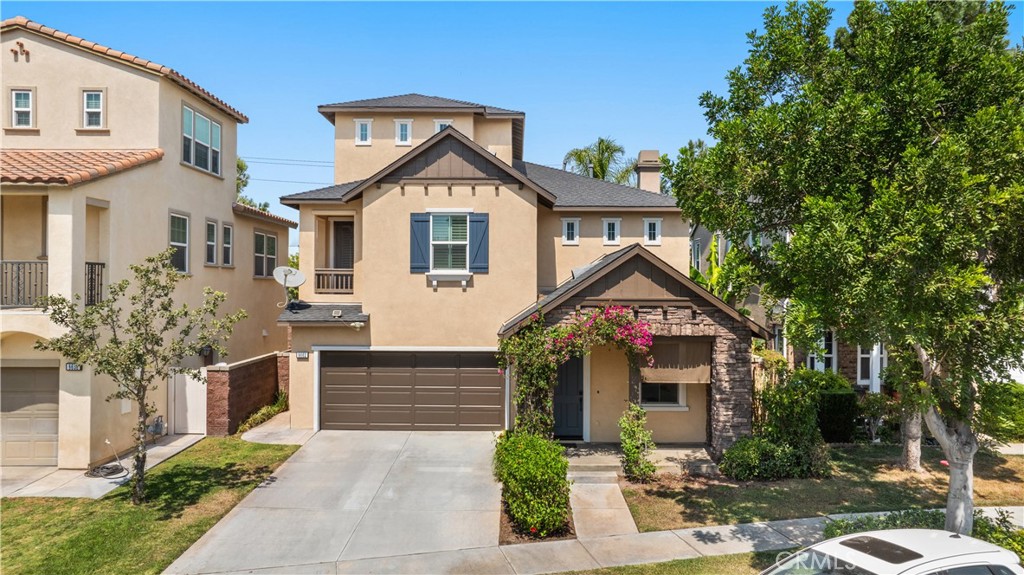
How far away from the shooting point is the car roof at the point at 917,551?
5883mm

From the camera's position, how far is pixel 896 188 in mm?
7281

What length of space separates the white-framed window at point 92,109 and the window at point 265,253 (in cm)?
706

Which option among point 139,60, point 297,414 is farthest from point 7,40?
point 297,414

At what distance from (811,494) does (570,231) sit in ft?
35.3

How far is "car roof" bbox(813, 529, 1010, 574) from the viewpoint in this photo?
5883 mm

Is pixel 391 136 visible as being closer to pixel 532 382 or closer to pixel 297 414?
pixel 297 414

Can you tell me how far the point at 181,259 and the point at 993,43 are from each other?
751 inches

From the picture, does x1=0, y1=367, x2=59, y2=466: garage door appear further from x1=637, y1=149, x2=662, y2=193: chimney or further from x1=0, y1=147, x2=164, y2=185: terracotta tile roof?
x1=637, y1=149, x2=662, y2=193: chimney

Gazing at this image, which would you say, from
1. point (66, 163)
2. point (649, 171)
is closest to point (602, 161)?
point (649, 171)

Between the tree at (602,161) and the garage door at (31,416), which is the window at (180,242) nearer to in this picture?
the garage door at (31,416)

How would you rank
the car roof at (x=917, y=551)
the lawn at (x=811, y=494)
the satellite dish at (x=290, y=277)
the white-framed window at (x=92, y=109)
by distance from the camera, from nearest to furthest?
1. the car roof at (x=917, y=551)
2. the lawn at (x=811, y=494)
3. the white-framed window at (x=92, y=109)
4. the satellite dish at (x=290, y=277)

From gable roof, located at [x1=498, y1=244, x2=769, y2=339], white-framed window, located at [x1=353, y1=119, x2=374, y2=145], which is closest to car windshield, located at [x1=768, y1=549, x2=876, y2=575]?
gable roof, located at [x1=498, y1=244, x2=769, y2=339]

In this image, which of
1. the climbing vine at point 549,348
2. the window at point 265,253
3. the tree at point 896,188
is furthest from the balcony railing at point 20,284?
the tree at point 896,188

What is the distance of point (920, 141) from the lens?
7715 mm
